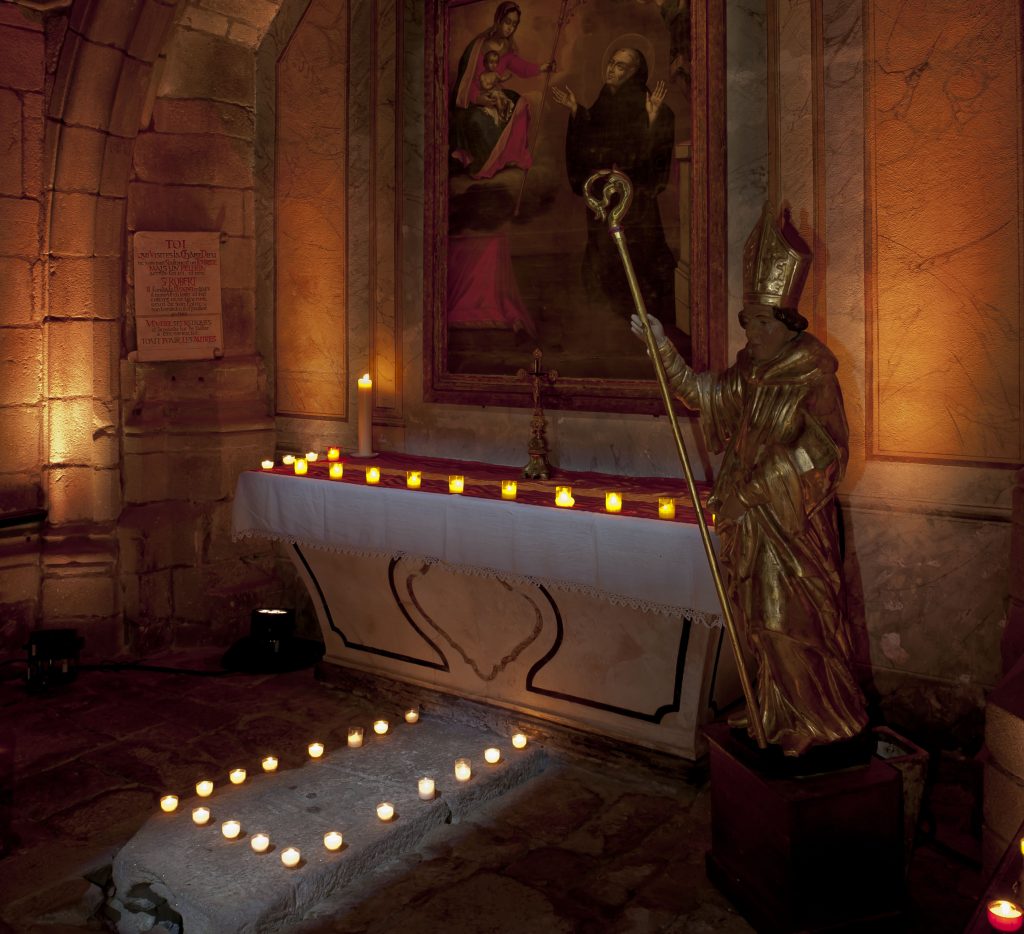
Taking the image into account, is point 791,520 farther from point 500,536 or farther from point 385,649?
point 385,649

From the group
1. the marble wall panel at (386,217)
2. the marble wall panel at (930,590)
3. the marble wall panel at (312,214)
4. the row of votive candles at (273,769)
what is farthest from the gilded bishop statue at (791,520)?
the marble wall panel at (312,214)

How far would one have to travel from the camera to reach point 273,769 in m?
4.12

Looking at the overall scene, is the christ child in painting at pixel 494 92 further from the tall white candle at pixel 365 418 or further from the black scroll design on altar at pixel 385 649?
the black scroll design on altar at pixel 385 649

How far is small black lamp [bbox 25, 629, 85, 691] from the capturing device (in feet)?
17.0

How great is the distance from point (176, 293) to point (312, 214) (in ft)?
2.86

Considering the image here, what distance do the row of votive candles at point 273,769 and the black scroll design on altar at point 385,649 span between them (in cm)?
46

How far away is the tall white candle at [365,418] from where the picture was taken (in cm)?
532

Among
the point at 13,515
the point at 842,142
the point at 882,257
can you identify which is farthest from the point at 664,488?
the point at 13,515

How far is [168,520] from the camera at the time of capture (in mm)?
5859

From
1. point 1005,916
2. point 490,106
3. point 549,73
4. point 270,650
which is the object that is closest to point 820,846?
point 1005,916

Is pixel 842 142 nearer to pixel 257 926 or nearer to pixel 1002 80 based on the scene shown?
pixel 1002 80

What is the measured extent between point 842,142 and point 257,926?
11.5ft

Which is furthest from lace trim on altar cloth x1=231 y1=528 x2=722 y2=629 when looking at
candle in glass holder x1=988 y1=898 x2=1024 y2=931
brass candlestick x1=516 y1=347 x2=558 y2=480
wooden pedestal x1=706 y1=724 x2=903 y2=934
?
candle in glass holder x1=988 y1=898 x2=1024 y2=931

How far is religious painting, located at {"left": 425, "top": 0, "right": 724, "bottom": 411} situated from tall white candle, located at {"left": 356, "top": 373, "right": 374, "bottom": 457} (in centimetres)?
32
